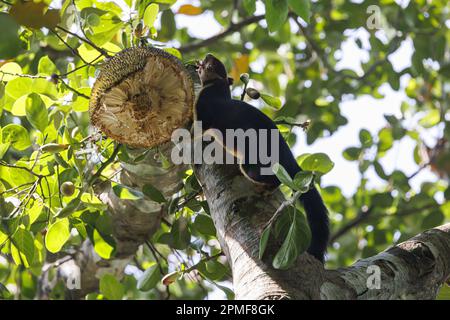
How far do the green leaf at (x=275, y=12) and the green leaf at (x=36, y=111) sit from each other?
0.82 m

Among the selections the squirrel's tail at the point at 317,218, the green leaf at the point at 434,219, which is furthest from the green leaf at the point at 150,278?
the green leaf at the point at 434,219

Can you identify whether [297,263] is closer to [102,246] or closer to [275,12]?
[275,12]

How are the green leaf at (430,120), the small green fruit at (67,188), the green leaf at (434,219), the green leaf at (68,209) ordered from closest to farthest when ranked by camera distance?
the green leaf at (68,209)
the small green fruit at (67,188)
the green leaf at (434,219)
the green leaf at (430,120)

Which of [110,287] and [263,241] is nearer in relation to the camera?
[263,241]

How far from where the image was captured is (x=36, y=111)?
2.15 metres

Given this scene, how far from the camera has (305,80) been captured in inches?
187

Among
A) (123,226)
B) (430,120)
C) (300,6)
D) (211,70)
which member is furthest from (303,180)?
(430,120)

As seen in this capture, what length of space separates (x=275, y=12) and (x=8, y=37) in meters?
0.85

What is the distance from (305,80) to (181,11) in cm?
179

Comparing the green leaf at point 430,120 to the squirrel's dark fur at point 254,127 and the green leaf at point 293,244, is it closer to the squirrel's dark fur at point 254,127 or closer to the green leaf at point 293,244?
the squirrel's dark fur at point 254,127

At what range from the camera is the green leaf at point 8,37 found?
1.50 meters

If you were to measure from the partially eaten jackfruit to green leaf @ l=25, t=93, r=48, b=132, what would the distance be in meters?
0.19

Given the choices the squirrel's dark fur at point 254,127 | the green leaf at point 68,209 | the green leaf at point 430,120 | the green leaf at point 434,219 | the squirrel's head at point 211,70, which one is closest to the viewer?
the green leaf at point 68,209

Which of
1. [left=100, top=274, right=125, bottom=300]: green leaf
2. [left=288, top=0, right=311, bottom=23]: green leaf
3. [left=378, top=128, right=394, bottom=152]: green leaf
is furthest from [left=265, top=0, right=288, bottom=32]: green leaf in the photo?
[left=378, top=128, right=394, bottom=152]: green leaf
